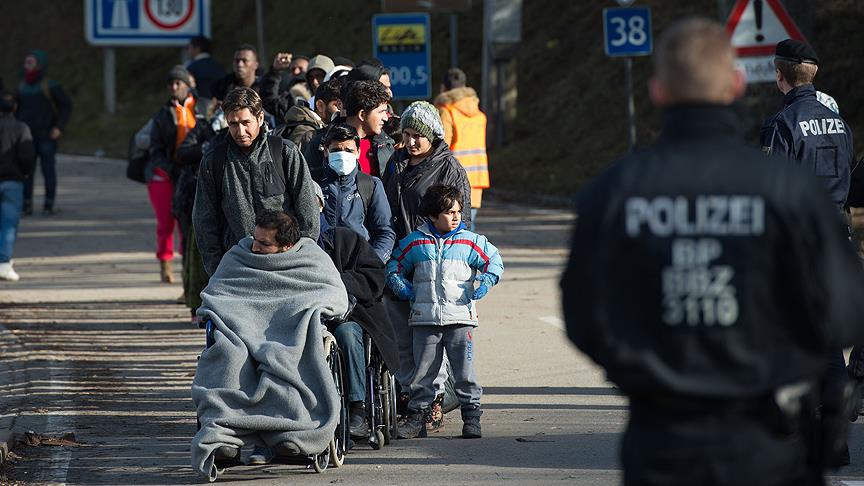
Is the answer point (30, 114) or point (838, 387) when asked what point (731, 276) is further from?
point (30, 114)

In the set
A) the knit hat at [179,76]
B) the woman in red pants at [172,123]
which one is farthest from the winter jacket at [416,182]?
the knit hat at [179,76]

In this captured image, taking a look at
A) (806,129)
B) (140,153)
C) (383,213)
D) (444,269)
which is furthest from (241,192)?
(140,153)

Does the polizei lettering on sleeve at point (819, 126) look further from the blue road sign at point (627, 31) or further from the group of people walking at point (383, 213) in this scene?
the blue road sign at point (627, 31)

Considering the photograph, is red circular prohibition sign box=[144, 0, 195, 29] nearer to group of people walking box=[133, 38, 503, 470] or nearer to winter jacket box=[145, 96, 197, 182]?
winter jacket box=[145, 96, 197, 182]

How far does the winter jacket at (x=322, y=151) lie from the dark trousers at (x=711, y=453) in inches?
207

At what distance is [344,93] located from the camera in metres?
9.38

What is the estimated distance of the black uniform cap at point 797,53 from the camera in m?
7.95

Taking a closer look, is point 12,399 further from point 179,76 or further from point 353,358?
point 179,76

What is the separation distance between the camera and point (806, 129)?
7.86m

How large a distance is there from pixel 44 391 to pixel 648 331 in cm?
694

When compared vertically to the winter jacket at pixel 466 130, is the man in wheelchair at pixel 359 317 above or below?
below

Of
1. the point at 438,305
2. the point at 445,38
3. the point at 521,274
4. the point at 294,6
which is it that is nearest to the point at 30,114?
the point at 521,274

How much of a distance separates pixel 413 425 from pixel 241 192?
5.06 feet

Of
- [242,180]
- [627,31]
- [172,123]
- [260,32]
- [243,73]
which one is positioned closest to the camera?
[242,180]
